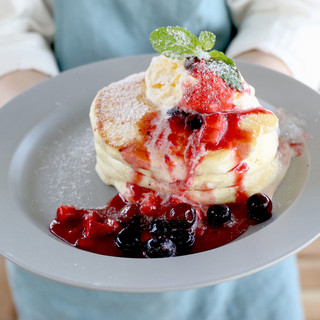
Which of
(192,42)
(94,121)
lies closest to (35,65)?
(94,121)

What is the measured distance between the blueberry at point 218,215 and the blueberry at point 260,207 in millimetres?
66

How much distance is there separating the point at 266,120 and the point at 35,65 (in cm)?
115

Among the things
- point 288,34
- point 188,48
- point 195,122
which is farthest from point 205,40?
point 288,34

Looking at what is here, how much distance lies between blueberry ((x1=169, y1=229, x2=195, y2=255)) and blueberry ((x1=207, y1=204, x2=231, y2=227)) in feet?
0.34

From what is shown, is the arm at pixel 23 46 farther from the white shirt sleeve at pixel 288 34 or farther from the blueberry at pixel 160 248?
the blueberry at pixel 160 248

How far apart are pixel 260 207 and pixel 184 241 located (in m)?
0.24

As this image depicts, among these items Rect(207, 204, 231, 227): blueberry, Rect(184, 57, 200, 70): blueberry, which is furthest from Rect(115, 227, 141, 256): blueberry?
Rect(184, 57, 200, 70): blueberry

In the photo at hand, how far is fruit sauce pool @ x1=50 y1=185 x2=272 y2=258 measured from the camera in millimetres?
1191

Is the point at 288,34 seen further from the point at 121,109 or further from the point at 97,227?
the point at 97,227

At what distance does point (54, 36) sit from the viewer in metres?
2.27

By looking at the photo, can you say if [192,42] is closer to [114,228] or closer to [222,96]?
[222,96]

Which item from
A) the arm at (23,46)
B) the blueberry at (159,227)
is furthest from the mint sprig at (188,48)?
the arm at (23,46)

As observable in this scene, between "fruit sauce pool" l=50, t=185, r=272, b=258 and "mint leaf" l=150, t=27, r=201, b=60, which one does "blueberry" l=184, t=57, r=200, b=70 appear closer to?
"mint leaf" l=150, t=27, r=201, b=60

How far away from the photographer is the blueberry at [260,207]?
1245mm
